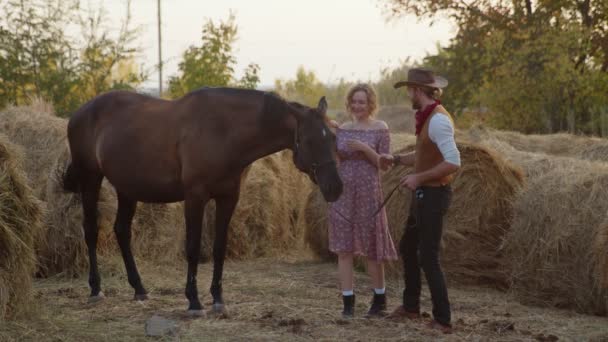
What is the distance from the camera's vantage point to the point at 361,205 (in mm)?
5754

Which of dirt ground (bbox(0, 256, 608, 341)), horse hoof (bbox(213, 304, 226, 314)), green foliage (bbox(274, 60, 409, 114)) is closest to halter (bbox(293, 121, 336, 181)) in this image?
dirt ground (bbox(0, 256, 608, 341))

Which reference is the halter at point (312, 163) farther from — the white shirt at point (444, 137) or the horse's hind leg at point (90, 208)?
the horse's hind leg at point (90, 208)

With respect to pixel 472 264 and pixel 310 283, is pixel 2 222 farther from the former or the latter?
pixel 472 264

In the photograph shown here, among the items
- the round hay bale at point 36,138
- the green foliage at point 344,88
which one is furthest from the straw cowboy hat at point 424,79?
the green foliage at point 344,88

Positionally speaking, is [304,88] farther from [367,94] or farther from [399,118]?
[367,94]

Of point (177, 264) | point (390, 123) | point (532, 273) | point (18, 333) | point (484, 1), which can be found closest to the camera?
point (18, 333)

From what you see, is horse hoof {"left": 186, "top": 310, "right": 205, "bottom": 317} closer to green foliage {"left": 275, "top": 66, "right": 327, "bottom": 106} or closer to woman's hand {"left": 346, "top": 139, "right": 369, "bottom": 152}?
woman's hand {"left": 346, "top": 139, "right": 369, "bottom": 152}

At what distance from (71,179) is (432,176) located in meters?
3.41

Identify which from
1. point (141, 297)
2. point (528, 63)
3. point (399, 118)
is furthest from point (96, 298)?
point (528, 63)

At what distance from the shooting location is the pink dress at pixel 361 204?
5.74m

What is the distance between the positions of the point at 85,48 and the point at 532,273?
9.78 metres

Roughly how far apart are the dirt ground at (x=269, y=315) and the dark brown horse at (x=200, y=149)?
0.32m

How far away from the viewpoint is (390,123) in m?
13.6

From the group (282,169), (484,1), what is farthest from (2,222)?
(484,1)
